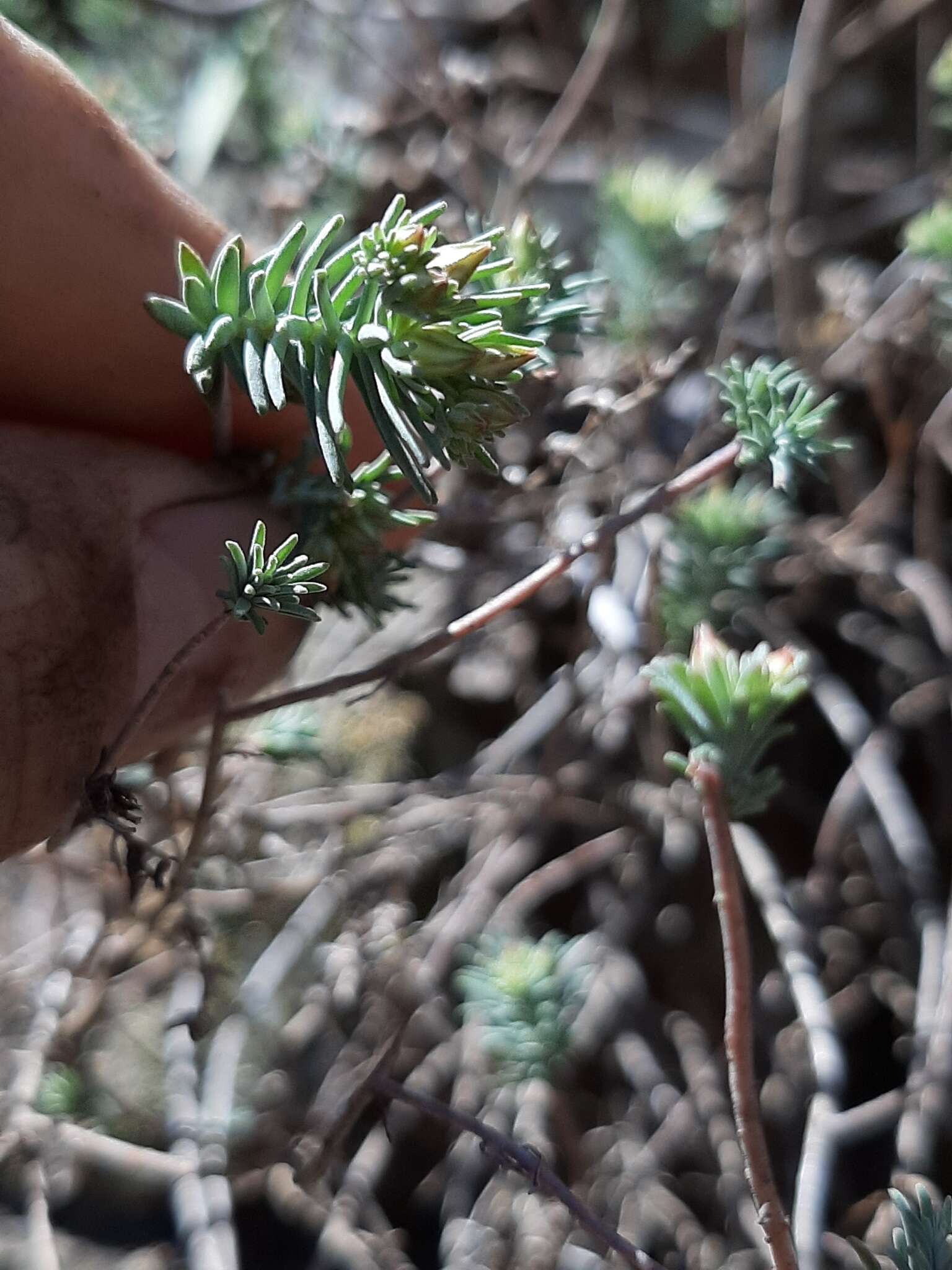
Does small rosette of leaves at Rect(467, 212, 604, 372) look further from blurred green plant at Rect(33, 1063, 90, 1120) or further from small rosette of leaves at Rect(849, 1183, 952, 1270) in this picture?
blurred green plant at Rect(33, 1063, 90, 1120)

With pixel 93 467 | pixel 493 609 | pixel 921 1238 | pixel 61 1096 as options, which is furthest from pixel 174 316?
pixel 61 1096

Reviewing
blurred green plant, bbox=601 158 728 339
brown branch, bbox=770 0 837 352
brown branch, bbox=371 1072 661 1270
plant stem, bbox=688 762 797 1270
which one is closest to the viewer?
plant stem, bbox=688 762 797 1270

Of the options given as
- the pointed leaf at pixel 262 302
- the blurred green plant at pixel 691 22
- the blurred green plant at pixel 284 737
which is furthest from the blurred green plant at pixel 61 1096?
the blurred green plant at pixel 691 22

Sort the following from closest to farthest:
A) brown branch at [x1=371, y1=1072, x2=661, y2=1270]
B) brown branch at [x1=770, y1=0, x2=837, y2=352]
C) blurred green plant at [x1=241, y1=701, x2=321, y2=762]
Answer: brown branch at [x1=371, y1=1072, x2=661, y2=1270], blurred green plant at [x1=241, y1=701, x2=321, y2=762], brown branch at [x1=770, y1=0, x2=837, y2=352]

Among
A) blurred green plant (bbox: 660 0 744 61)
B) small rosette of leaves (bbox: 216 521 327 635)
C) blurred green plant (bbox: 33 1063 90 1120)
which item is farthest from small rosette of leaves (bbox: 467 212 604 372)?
blurred green plant (bbox: 660 0 744 61)

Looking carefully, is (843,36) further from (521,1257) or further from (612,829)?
Result: (521,1257)

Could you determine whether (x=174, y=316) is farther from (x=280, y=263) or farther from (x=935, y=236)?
(x=935, y=236)

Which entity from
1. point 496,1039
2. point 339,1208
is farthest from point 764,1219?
point 339,1208
